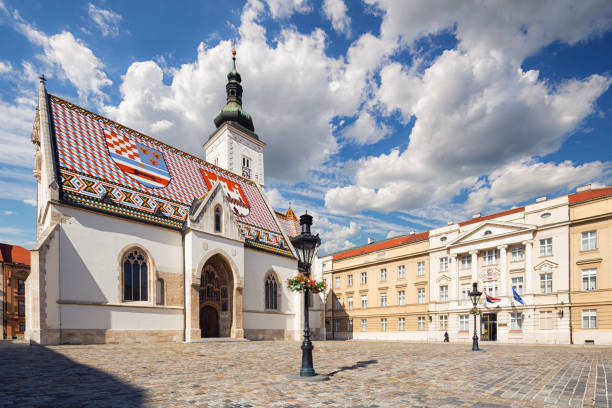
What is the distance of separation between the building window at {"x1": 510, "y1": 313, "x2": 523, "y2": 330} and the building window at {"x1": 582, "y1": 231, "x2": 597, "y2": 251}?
7.15 m

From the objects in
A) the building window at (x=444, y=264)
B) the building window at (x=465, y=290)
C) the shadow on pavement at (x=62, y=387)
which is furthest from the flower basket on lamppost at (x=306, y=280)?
the building window at (x=444, y=264)

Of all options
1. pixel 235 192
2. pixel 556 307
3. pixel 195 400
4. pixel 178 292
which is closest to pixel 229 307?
pixel 178 292

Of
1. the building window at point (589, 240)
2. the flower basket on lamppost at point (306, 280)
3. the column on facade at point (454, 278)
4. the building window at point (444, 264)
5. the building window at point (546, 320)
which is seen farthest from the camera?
the building window at point (444, 264)

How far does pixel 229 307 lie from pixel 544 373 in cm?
1932

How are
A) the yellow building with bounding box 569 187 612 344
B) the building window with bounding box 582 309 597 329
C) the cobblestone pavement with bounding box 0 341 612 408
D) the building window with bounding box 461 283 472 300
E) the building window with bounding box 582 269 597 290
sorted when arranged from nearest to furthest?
the cobblestone pavement with bounding box 0 341 612 408
the yellow building with bounding box 569 187 612 344
the building window with bounding box 582 309 597 329
the building window with bounding box 582 269 597 290
the building window with bounding box 461 283 472 300

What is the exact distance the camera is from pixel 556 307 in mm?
26516

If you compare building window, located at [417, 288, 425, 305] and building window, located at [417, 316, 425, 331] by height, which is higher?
building window, located at [417, 288, 425, 305]

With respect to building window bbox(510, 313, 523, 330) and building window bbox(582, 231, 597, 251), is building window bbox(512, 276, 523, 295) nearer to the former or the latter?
building window bbox(510, 313, 523, 330)

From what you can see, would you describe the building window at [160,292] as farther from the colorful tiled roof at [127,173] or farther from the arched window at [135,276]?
the colorful tiled roof at [127,173]

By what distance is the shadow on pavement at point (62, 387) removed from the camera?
5688mm

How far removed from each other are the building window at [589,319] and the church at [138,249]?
21.3m

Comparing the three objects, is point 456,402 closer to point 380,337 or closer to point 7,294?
point 380,337

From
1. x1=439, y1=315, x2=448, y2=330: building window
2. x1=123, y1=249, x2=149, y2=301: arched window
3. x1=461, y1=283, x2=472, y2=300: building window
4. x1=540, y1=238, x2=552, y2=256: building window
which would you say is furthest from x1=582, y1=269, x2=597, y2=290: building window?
x1=123, y1=249, x2=149, y2=301: arched window

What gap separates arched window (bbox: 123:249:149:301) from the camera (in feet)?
63.6
